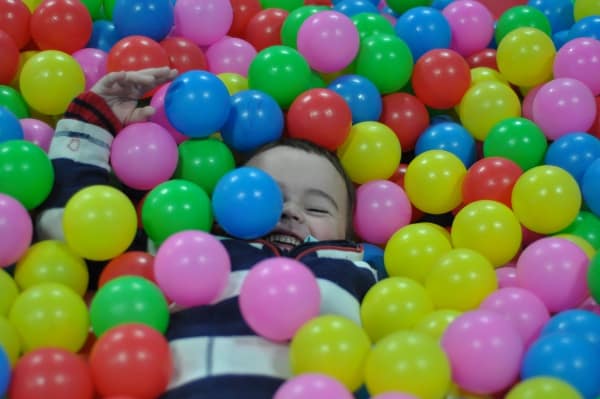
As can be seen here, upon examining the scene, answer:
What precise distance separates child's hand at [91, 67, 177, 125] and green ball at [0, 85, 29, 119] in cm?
20

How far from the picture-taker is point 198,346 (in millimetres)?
1172

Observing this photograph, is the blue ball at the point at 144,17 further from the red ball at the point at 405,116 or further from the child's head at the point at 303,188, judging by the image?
the red ball at the point at 405,116

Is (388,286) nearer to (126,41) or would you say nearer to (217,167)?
(217,167)

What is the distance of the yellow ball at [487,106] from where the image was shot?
1719mm

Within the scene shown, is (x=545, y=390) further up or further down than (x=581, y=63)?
further down

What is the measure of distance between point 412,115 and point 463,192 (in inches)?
10.8

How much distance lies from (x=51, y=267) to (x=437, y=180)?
73 centimetres

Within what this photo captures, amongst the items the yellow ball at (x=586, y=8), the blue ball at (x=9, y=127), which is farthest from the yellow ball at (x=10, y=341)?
the yellow ball at (x=586, y=8)

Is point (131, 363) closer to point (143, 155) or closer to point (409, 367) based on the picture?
point (409, 367)

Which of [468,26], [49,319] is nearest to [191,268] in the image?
[49,319]

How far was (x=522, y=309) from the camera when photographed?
48.2 inches

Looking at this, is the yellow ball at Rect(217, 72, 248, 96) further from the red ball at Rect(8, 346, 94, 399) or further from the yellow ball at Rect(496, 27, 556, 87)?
the red ball at Rect(8, 346, 94, 399)

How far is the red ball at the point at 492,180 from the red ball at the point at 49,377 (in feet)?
2.61

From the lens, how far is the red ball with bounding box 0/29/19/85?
65.4 inches
